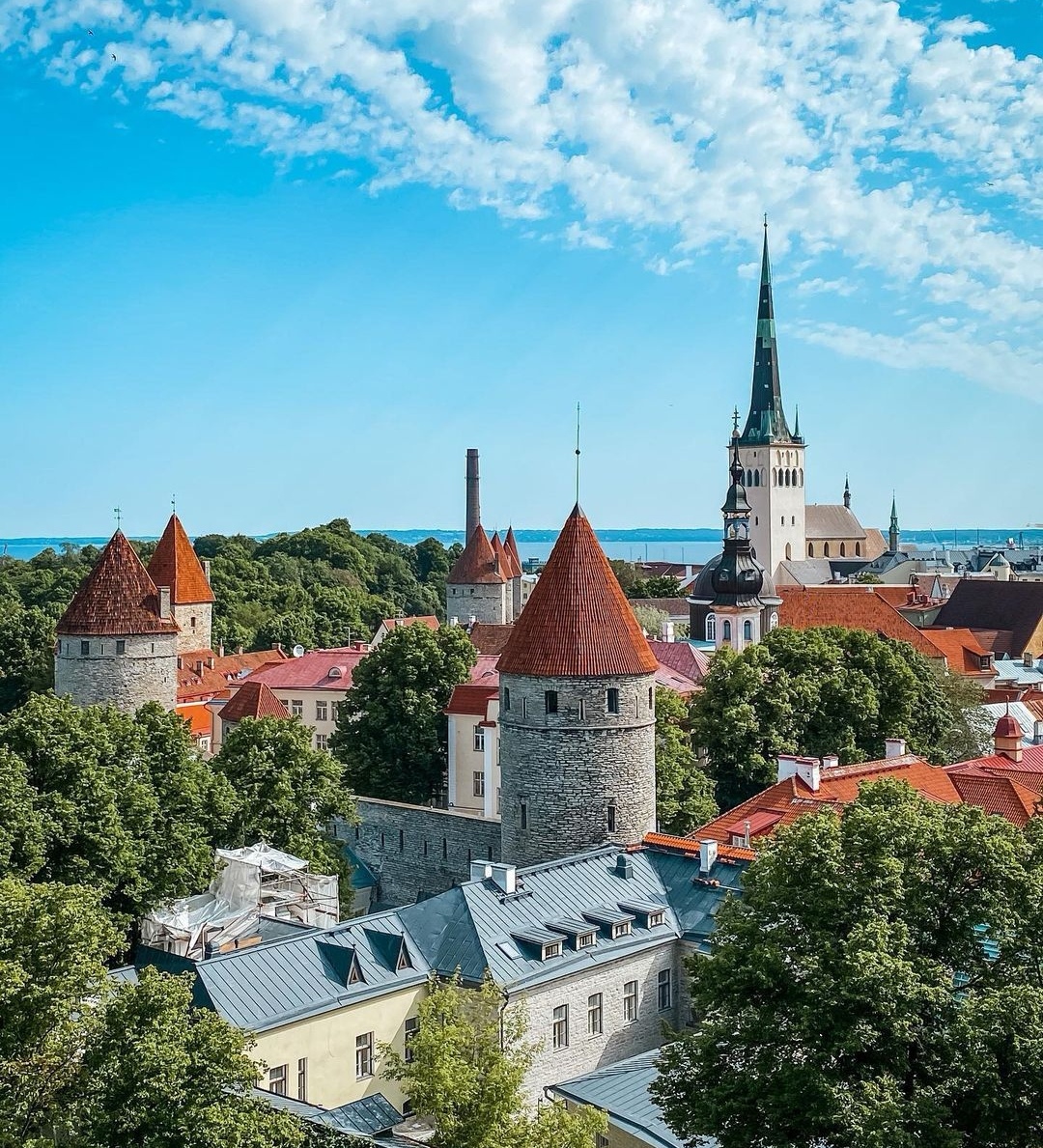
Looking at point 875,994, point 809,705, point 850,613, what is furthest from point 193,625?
point 875,994

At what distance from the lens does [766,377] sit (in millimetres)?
106375

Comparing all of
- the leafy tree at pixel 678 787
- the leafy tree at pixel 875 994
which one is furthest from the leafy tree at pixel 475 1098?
the leafy tree at pixel 678 787

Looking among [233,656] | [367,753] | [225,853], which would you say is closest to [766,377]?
[233,656]

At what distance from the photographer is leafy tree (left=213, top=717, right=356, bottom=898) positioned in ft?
97.1

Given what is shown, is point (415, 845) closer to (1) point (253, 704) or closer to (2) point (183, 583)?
(1) point (253, 704)

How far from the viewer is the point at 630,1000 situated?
23.8 metres

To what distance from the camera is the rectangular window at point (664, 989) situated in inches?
957

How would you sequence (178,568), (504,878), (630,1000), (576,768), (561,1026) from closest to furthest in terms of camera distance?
(561,1026) → (630,1000) → (504,878) → (576,768) → (178,568)

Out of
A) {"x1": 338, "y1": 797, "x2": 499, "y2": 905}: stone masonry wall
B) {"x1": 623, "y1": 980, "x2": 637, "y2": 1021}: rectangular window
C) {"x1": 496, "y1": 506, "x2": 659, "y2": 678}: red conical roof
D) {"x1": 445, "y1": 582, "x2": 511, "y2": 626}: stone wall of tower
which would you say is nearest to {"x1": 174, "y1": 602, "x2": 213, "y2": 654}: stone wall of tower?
{"x1": 445, "y1": 582, "x2": 511, "y2": 626}: stone wall of tower

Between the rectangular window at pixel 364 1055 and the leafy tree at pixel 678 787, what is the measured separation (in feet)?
42.1

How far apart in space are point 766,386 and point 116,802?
87.4 metres

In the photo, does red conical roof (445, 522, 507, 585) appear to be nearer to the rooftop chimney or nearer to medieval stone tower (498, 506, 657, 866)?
the rooftop chimney

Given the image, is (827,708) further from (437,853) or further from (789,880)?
(789,880)

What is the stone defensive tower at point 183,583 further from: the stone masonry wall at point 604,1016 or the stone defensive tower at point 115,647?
the stone masonry wall at point 604,1016
